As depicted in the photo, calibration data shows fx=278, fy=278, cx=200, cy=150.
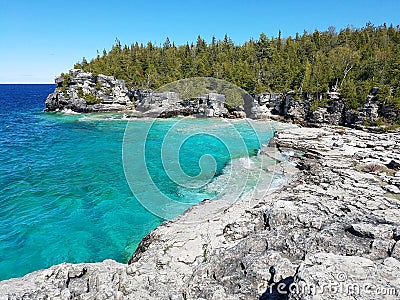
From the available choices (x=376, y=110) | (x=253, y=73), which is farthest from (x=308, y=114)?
(x=253, y=73)

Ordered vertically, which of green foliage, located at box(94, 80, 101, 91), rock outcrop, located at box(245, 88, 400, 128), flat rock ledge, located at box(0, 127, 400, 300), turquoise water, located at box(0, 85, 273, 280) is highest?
green foliage, located at box(94, 80, 101, 91)

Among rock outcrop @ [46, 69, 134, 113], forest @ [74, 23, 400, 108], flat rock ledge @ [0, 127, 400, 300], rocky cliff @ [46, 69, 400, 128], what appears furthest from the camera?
rock outcrop @ [46, 69, 134, 113]

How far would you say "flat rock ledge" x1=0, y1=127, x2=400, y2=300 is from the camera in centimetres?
758

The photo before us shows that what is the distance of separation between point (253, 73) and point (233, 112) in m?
17.9

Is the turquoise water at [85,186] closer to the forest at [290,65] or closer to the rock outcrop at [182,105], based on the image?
the rock outcrop at [182,105]

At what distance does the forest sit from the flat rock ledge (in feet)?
144

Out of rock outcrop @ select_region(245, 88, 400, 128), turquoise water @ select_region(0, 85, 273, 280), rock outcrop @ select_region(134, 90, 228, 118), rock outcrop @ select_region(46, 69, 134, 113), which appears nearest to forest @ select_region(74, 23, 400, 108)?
rock outcrop @ select_region(245, 88, 400, 128)

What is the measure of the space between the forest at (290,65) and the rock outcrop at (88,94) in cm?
588

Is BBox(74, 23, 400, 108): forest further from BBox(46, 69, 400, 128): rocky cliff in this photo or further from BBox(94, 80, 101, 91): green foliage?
BBox(94, 80, 101, 91): green foliage

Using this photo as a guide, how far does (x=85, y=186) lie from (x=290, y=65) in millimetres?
70984

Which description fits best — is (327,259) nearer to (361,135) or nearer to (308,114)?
(361,135)

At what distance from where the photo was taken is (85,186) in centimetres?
2811

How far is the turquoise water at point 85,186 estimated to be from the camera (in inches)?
720

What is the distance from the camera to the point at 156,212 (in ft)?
73.7
